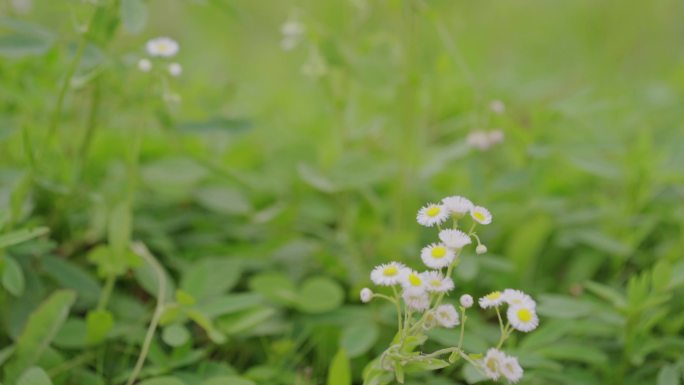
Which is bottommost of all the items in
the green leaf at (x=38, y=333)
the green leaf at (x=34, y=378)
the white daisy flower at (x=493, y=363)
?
the green leaf at (x=34, y=378)

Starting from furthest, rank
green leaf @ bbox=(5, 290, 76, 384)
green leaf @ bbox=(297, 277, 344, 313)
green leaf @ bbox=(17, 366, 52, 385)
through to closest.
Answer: green leaf @ bbox=(297, 277, 344, 313), green leaf @ bbox=(5, 290, 76, 384), green leaf @ bbox=(17, 366, 52, 385)

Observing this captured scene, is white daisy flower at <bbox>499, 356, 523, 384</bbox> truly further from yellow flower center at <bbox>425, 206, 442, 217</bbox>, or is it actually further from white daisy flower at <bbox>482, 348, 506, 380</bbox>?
yellow flower center at <bbox>425, 206, 442, 217</bbox>

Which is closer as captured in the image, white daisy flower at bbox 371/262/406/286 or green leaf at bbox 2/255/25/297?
white daisy flower at bbox 371/262/406/286

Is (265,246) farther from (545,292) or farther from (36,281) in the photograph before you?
(545,292)

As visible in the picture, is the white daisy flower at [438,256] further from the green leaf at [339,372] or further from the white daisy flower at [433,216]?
the green leaf at [339,372]

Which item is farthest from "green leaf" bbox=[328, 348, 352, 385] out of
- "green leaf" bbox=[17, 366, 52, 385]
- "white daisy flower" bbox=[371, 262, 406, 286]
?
"green leaf" bbox=[17, 366, 52, 385]

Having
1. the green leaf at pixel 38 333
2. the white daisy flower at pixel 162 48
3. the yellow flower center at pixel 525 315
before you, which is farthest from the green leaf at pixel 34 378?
the yellow flower center at pixel 525 315
